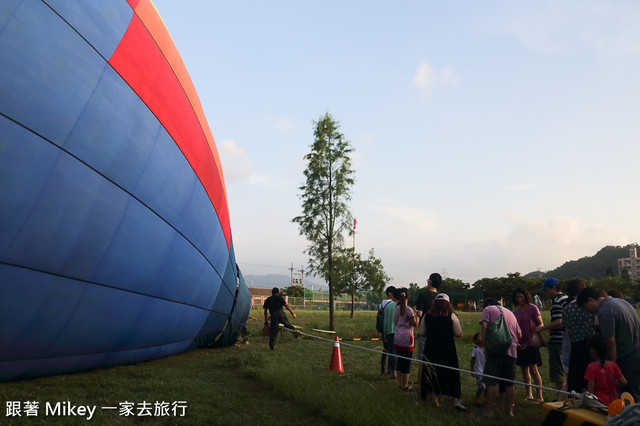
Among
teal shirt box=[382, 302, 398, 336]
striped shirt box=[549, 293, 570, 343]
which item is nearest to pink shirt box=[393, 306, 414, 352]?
teal shirt box=[382, 302, 398, 336]

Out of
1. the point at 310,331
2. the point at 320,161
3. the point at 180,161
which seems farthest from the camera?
the point at 320,161

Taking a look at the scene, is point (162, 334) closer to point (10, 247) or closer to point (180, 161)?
point (180, 161)

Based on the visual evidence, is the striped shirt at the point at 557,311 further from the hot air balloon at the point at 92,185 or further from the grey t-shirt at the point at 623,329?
the hot air balloon at the point at 92,185

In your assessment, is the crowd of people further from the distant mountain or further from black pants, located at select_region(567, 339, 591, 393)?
the distant mountain

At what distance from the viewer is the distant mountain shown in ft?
455

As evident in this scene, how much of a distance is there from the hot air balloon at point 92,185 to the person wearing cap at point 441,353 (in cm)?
436

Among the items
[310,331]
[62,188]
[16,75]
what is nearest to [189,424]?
[62,188]

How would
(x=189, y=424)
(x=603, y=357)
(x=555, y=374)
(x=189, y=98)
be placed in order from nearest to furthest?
(x=603, y=357)
(x=189, y=424)
(x=555, y=374)
(x=189, y=98)

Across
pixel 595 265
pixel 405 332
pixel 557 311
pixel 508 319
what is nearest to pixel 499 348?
pixel 508 319

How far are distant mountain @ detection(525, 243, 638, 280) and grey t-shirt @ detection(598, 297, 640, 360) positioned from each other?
5734 inches

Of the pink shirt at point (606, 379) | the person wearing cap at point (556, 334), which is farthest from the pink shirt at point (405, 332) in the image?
the pink shirt at point (606, 379)

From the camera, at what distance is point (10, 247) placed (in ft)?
16.0

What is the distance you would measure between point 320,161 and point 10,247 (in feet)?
58.8

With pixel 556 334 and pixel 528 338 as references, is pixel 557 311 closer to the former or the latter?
pixel 556 334
